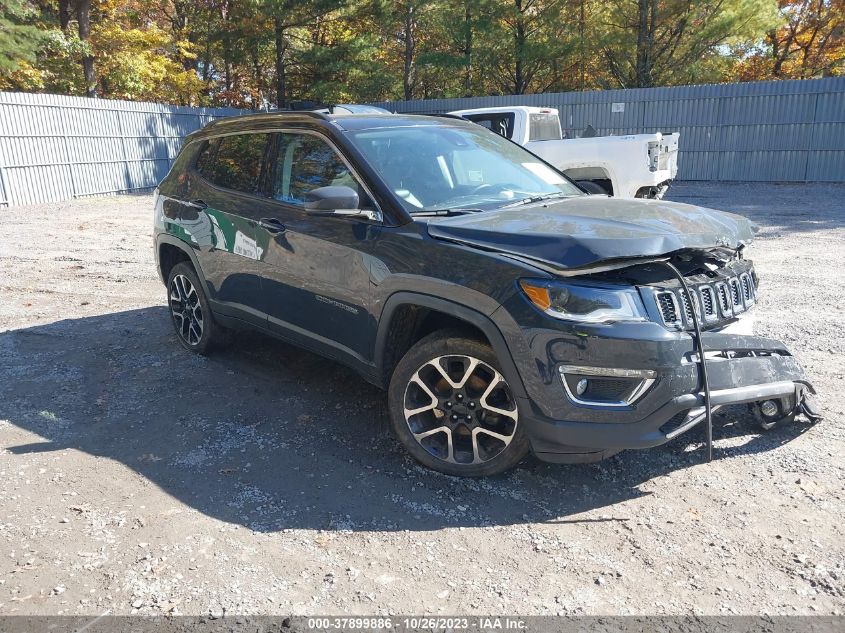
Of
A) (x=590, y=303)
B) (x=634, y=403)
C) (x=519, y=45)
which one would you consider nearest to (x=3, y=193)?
(x=590, y=303)

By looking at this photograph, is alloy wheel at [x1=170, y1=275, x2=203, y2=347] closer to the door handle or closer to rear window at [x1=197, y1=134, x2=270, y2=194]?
rear window at [x1=197, y1=134, x2=270, y2=194]

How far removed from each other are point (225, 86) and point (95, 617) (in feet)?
129

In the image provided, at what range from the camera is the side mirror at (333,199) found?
376 centimetres

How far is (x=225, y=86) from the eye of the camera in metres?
37.9

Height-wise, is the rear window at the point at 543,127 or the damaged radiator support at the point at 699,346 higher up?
the rear window at the point at 543,127

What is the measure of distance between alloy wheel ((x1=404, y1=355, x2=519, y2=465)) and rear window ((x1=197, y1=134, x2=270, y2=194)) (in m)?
2.04

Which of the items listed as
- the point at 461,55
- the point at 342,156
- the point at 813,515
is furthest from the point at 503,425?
the point at 461,55

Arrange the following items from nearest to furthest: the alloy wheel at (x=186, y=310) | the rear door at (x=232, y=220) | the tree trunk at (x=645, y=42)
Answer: the rear door at (x=232, y=220) → the alloy wheel at (x=186, y=310) → the tree trunk at (x=645, y=42)

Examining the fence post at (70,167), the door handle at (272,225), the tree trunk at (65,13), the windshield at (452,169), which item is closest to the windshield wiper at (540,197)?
the windshield at (452,169)

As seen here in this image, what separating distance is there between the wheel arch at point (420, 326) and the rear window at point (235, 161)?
1.65m

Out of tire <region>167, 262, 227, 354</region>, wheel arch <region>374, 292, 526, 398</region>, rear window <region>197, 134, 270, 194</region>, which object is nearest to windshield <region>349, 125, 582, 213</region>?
wheel arch <region>374, 292, 526, 398</region>

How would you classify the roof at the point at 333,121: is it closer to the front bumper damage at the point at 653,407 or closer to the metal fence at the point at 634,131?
the front bumper damage at the point at 653,407

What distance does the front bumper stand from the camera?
3.01m

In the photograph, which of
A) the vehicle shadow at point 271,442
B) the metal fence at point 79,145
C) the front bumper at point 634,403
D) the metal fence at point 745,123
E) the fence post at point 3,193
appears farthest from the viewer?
the metal fence at point 745,123
